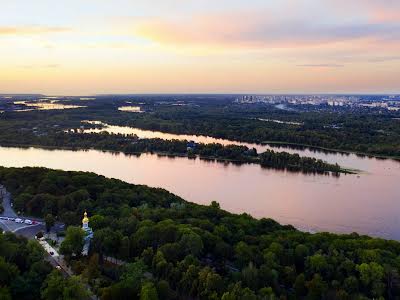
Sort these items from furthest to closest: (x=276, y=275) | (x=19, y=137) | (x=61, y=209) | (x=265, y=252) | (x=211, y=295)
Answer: (x=19, y=137) → (x=61, y=209) → (x=265, y=252) → (x=276, y=275) → (x=211, y=295)

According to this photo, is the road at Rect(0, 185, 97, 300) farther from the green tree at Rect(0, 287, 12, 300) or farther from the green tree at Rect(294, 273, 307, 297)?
the green tree at Rect(294, 273, 307, 297)

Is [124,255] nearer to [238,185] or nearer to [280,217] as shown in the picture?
[280,217]

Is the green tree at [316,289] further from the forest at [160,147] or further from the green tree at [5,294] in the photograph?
the forest at [160,147]

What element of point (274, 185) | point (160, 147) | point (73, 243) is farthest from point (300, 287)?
point (160, 147)

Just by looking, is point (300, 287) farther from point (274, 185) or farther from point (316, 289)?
point (274, 185)

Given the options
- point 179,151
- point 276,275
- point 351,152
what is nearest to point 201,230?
point 276,275

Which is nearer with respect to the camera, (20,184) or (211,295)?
(211,295)

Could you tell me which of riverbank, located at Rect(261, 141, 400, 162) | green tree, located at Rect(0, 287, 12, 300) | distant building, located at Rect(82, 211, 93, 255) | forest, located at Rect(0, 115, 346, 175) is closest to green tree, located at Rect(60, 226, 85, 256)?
distant building, located at Rect(82, 211, 93, 255)
